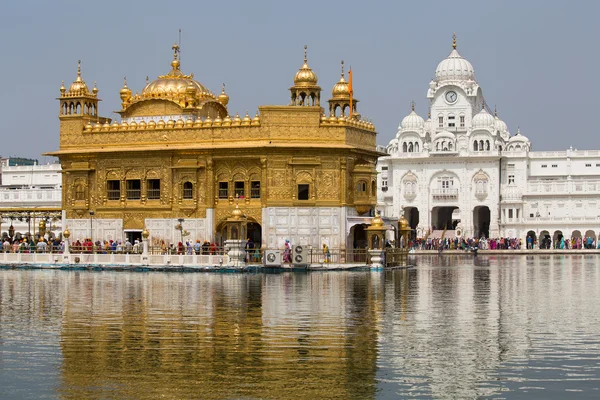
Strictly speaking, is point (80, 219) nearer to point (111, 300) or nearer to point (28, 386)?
point (111, 300)

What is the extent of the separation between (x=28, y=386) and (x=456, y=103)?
7384 centimetres

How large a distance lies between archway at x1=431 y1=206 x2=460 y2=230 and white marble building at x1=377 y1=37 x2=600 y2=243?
3.8 inches

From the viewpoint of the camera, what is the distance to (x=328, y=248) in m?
39.5

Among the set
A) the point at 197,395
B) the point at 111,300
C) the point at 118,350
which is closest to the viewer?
the point at 197,395

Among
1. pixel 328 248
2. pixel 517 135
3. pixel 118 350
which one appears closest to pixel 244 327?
pixel 118 350

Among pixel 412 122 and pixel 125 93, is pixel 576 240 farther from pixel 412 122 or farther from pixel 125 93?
pixel 125 93

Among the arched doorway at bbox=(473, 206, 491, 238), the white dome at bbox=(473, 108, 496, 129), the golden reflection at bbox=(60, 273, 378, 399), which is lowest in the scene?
the golden reflection at bbox=(60, 273, 378, 399)

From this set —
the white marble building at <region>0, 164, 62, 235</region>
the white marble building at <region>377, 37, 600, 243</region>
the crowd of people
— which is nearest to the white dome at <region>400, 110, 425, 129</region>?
the white marble building at <region>377, 37, 600, 243</region>

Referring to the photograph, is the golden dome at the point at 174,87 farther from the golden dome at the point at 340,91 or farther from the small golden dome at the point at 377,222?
the small golden dome at the point at 377,222

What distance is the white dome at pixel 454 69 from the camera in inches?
3371

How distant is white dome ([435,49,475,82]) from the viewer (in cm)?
8562

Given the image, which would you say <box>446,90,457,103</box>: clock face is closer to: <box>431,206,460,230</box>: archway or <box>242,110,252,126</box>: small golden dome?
<box>431,206,460,230</box>: archway

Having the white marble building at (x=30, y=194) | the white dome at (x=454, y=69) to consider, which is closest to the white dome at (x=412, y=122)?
the white dome at (x=454, y=69)

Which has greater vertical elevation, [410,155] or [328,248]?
[410,155]
